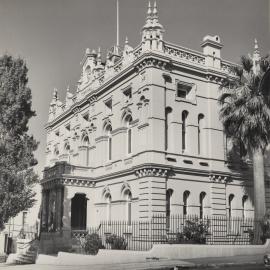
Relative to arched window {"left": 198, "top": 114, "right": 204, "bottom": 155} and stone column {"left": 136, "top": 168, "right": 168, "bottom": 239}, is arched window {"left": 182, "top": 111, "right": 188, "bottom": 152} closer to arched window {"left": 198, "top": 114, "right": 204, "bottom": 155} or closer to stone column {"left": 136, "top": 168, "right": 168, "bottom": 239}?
arched window {"left": 198, "top": 114, "right": 204, "bottom": 155}

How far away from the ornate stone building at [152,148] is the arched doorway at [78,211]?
75mm

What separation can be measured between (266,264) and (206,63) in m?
15.6

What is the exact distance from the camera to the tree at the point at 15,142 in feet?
65.3

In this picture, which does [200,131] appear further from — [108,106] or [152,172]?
[108,106]

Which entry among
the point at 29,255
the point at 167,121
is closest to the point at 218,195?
the point at 167,121

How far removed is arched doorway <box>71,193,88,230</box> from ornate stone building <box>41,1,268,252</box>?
3.0 inches

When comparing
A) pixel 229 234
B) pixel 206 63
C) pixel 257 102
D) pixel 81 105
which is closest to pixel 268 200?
pixel 229 234

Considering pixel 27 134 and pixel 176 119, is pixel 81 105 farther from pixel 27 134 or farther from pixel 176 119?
pixel 27 134

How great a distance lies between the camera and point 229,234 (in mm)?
27469

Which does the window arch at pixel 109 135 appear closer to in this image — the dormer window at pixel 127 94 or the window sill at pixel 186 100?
the dormer window at pixel 127 94

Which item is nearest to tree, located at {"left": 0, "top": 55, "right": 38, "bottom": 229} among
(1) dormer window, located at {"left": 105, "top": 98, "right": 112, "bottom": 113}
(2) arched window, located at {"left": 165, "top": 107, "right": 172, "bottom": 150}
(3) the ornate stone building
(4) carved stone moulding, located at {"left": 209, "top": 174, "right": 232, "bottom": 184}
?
(3) the ornate stone building

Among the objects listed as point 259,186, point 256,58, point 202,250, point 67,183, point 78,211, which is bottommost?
point 202,250

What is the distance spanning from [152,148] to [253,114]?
642cm

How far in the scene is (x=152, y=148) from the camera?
25.8 metres
